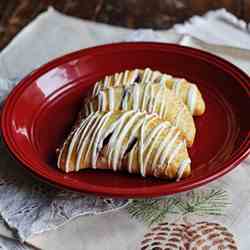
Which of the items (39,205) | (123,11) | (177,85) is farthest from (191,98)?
(123,11)

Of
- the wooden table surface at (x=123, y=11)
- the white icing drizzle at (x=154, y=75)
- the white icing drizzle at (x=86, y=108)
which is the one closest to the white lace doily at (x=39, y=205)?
the white icing drizzle at (x=86, y=108)

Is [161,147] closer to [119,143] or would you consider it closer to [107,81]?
[119,143]

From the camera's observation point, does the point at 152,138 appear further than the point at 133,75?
No

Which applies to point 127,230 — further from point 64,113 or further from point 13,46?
point 13,46

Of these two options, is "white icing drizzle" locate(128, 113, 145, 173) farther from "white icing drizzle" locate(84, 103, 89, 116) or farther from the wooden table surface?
the wooden table surface

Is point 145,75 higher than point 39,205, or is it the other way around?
point 145,75

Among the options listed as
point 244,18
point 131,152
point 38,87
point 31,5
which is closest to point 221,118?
point 131,152
